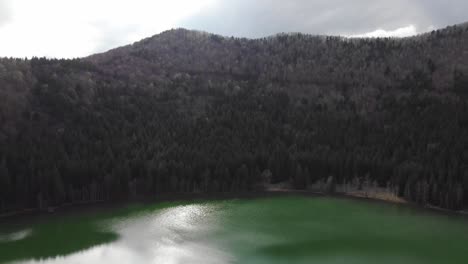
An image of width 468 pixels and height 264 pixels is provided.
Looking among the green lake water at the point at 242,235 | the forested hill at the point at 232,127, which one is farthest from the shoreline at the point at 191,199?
the green lake water at the point at 242,235

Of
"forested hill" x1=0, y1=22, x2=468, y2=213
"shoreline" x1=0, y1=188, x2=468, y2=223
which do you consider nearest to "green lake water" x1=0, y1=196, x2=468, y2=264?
"shoreline" x1=0, y1=188, x2=468, y2=223

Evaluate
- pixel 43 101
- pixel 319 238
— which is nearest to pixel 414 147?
pixel 319 238

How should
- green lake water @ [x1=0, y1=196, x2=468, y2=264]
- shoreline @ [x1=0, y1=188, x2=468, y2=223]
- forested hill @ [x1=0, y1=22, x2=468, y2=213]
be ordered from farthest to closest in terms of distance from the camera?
1. forested hill @ [x1=0, y1=22, x2=468, y2=213]
2. shoreline @ [x1=0, y1=188, x2=468, y2=223]
3. green lake water @ [x1=0, y1=196, x2=468, y2=264]

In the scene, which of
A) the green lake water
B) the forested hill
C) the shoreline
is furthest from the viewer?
the forested hill

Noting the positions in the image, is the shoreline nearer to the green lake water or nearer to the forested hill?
the forested hill

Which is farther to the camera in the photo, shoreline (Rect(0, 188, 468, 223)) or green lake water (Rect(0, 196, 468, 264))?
shoreline (Rect(0, 188, 468, 223))
